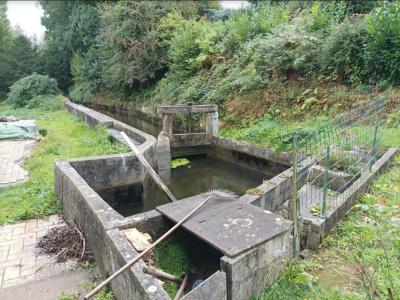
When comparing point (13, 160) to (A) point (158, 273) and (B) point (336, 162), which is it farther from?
(B) point (336, 162)

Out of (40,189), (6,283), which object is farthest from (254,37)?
(6,283)

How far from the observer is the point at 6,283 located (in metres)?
3.63

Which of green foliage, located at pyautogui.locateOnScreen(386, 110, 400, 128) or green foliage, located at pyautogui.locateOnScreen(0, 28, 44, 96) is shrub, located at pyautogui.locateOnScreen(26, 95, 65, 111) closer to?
green foliage, located at pyautogui.locateOnScreen(0, 28, 44, 96)

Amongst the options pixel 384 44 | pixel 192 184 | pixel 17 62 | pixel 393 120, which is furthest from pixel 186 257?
pixel 17 62

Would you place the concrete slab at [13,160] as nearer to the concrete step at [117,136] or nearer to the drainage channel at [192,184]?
the drainage channel at [192,184]

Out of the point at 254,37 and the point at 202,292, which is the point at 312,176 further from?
the point at 254,37

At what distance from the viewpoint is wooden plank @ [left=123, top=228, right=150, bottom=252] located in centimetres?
320

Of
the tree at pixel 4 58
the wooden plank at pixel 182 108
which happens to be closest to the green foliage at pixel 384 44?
the wooden plank at pixel 182 108

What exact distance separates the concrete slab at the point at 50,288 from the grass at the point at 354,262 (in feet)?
6.43

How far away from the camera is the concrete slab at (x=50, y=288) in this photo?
3441 mm

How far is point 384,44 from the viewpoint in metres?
8.55

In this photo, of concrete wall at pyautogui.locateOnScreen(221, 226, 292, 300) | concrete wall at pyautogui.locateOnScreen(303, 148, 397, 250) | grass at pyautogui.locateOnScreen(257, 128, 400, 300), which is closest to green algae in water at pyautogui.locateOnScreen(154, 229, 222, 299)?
concrete wall at pyautogui.locateOnScreen(221, 226, 292, 300)

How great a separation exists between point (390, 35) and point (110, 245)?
8.64 meters

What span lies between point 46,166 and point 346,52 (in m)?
8.33
